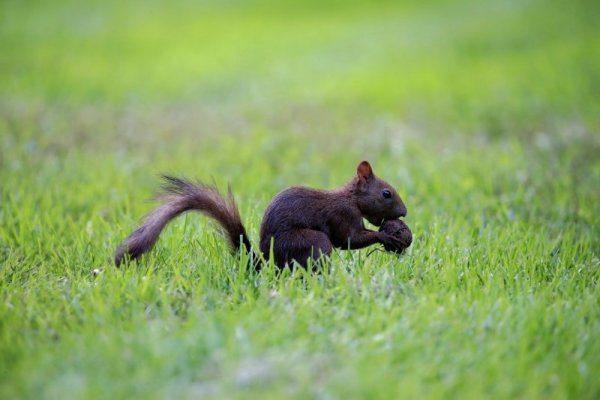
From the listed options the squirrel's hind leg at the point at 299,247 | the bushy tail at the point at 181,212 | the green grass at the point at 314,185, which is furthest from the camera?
the squirrel's hind leg at the point at 299,247

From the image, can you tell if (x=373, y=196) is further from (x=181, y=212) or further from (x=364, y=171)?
(x=181, y=212)

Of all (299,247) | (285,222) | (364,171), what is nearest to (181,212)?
(285,222)

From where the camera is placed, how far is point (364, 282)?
394 cm

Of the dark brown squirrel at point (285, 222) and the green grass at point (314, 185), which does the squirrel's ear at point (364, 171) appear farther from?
the green grass at point (314, 185)

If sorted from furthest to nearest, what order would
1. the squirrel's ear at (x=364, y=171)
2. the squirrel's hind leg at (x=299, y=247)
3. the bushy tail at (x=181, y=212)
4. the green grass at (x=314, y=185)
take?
the squirrel's ear at (x=364, y=171) < the squirrel's hind leg at (x=299, y=247) < the bushy tail at (x=181, y=212) < the green grass at (x=314, y=185)

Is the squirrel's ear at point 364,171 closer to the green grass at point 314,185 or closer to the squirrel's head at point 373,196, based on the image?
the squirrel's head at point 373,196

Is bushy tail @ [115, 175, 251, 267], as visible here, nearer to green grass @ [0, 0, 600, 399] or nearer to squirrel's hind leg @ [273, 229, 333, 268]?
green grass @ [0, 0, 600, 399]

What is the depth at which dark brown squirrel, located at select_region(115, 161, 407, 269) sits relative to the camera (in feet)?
13.4

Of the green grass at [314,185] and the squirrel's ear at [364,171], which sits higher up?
the squirrel's ear at [364,171]

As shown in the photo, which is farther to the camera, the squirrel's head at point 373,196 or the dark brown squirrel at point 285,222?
the squirrel's head at point 373,196

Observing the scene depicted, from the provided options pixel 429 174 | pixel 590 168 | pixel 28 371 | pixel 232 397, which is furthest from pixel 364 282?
pixel 590 168

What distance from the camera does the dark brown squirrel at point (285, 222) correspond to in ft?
13.4

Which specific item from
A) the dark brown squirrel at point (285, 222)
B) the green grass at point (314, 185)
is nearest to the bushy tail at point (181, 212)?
the dark brown squirrel at point (285, 222)

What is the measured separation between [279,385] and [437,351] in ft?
2.66
